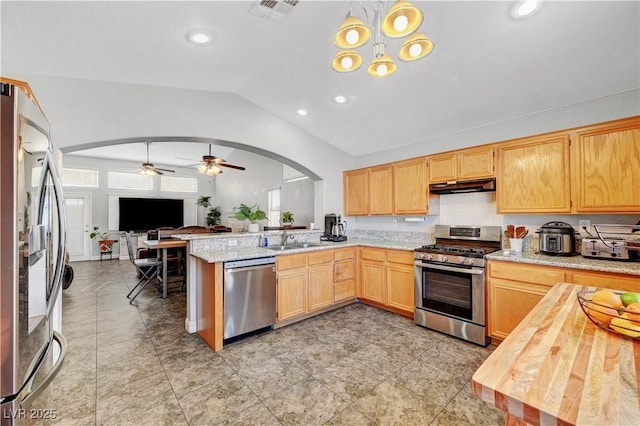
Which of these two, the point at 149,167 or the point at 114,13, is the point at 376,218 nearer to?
the point at 114,13

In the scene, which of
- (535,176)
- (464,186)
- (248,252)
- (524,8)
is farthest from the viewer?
(464,186)

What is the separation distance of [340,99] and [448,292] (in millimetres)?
2655

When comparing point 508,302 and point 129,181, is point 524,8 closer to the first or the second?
point 508,302

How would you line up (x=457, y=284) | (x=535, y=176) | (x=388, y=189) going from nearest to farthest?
(x=535, y=176) < (x=457, y=284) < (x=388, y=189)

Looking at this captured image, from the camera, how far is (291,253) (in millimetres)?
3316

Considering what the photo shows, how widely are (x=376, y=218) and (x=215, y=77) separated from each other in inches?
123

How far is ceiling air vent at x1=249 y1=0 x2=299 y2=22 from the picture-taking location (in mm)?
2064

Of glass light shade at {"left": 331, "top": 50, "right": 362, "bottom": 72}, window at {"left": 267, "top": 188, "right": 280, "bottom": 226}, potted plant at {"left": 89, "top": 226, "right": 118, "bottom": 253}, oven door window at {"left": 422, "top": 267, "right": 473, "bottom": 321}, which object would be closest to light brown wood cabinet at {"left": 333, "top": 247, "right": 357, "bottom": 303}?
oven door window at {"left": 422, "top": 267, "right": 473, "bottom": 321}

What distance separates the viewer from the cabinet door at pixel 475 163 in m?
3.15

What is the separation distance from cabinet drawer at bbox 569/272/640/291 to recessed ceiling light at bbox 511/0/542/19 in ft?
6.92

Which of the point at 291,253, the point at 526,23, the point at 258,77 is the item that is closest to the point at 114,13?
the point at 258,77

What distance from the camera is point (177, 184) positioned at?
31.1 ft

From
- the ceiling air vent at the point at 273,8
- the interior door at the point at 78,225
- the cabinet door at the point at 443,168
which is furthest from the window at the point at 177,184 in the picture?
the cabinet door at the point at 443,168

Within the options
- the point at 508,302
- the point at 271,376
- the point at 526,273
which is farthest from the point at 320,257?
the point at 526,273
